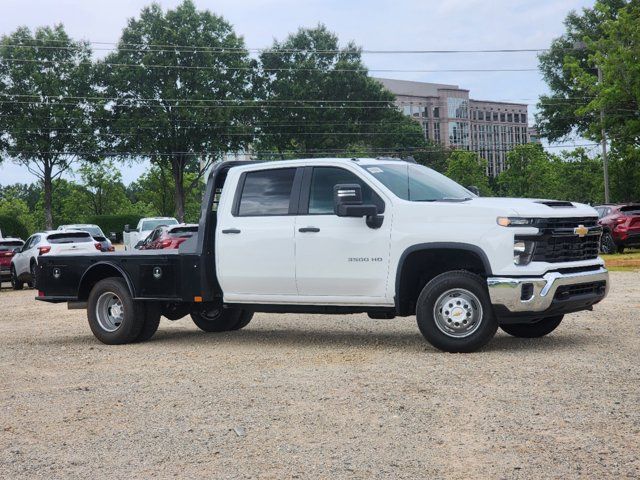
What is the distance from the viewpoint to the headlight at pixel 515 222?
9.67 meters

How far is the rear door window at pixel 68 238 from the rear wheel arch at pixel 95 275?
16402 millimetres

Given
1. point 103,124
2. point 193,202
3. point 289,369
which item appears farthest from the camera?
point 193,202

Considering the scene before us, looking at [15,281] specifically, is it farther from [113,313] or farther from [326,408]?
[326,408]

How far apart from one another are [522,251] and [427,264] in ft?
3.76

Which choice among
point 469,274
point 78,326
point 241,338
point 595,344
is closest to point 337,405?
point 469,274

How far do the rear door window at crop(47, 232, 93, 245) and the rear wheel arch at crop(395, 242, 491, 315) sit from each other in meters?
19.7

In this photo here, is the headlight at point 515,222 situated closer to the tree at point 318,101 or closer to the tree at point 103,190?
the tree at point 318,101

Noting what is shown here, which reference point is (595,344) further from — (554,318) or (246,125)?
(246,125)

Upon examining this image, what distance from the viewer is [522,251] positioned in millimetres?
9695

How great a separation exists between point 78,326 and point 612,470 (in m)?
11.2

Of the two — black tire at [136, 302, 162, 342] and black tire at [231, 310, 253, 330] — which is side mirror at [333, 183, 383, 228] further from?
black tire at [231, 310, 253, 330]

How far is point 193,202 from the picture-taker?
102312 mm

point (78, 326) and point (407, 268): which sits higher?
point (407, 268)

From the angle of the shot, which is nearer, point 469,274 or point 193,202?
point 469,274
